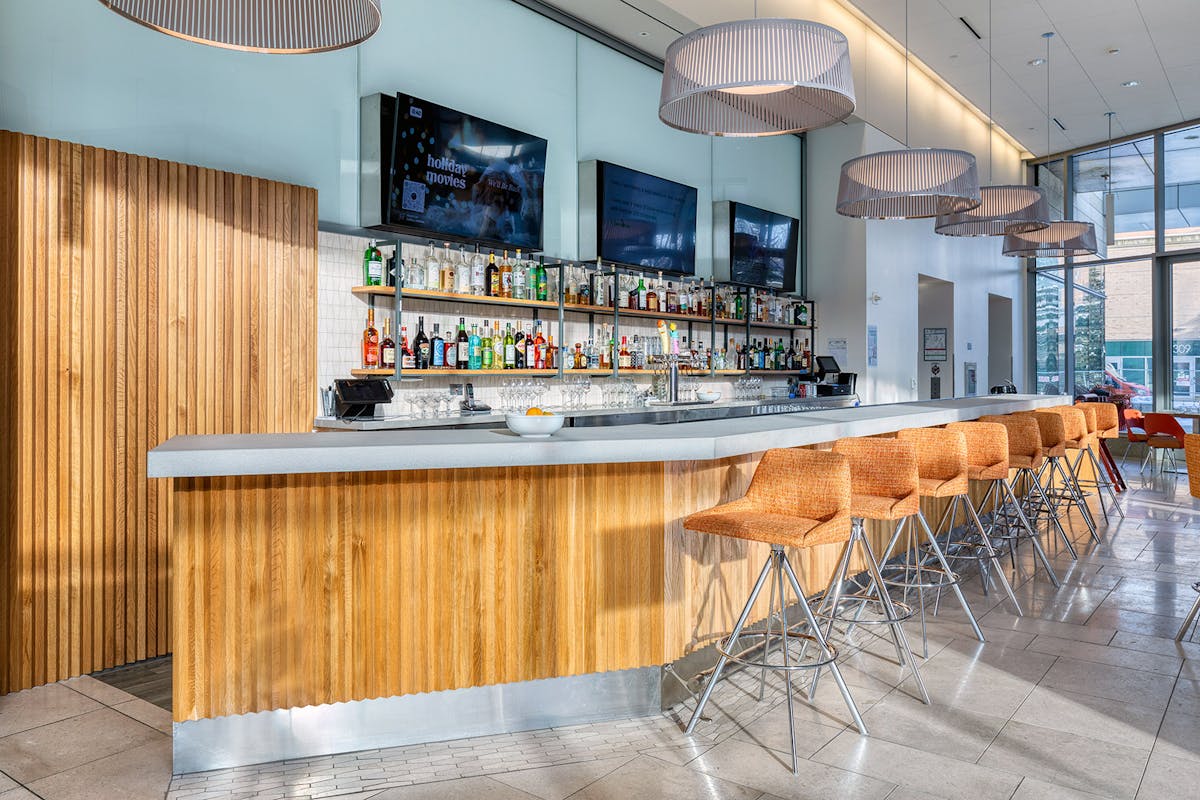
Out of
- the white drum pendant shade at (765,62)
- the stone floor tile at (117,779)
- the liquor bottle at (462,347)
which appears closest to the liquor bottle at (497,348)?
the liquor bottle at (462,347)

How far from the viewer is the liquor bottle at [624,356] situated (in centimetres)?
657

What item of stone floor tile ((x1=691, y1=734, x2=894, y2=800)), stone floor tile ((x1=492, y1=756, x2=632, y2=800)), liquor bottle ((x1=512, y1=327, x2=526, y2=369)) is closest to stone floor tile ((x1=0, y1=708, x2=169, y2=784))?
stone floor tile ((x1=492, y1=756, x2=632, y2=800))

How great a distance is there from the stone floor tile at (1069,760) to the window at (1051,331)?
1087 centimetres

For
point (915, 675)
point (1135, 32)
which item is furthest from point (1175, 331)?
point (915, 675)

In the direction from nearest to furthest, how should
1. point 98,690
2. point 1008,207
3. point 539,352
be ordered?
point 98,690
point 539,352
point 1008,207

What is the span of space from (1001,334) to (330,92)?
427 inches

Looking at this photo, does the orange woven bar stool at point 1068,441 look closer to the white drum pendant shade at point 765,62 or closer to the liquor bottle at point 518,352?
the white drum pendant shade at point 765,62

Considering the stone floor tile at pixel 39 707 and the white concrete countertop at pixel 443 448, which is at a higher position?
the white concrete countertop at pixel 443 448

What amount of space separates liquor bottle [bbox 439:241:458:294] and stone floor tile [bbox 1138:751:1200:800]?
409 centimetres

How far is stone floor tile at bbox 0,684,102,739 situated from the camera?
10.1 feet

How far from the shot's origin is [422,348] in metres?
5.16

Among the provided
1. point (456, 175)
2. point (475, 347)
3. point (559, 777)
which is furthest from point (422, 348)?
point (559, 777)

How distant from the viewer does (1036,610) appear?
14.8 ft

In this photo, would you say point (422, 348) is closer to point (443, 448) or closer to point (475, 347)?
point (475, 347)
